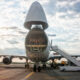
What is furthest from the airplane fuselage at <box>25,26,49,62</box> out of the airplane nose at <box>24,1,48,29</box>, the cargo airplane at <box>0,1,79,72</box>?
the airplane nose at <box>24,1,48,29</box>

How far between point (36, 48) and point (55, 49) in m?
11.6

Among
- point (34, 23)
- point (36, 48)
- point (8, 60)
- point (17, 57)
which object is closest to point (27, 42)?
point (36, 48)

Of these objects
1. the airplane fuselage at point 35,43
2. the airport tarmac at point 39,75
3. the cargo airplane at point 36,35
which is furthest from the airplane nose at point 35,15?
the airport tarmac at point 39,75

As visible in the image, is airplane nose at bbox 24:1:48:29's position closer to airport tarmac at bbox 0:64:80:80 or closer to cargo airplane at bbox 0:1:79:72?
cargo airplane at bbox 0:1:79:72

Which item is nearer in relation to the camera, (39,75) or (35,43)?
(39,75)

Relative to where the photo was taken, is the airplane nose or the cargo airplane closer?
the cargo airplane

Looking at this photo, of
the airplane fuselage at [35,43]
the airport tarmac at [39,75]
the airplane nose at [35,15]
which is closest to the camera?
the airport tarmac at [39,75]

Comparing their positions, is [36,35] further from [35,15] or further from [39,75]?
[39,75]

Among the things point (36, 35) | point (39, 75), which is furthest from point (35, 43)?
point (39, 75)

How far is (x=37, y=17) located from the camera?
25359 millimetres

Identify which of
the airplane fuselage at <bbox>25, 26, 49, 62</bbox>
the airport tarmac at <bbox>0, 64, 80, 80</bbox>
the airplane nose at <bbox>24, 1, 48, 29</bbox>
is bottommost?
the airport tarmac at <bbox>0, 64, 80, 80</bbox>

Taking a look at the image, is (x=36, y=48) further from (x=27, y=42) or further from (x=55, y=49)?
(x=55, y=49)

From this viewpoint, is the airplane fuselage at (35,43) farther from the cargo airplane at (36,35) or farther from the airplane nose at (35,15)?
the airplane nose at (35,15)

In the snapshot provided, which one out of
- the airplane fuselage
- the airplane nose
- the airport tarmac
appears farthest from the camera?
the airplane nose
